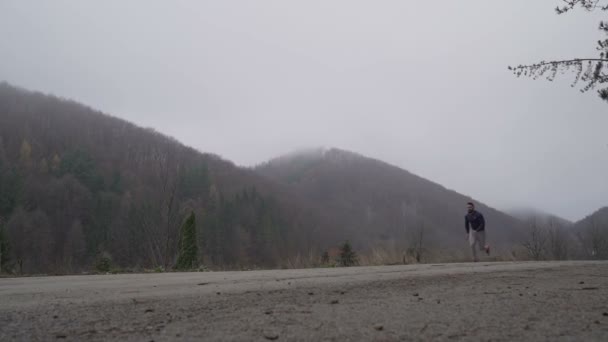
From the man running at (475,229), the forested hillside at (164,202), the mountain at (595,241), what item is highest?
the forested hillside at (164,202)

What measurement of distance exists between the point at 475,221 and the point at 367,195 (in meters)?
135

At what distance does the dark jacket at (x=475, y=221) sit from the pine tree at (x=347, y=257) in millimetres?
4171

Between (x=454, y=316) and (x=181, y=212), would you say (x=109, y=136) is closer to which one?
(x=181, y=212)

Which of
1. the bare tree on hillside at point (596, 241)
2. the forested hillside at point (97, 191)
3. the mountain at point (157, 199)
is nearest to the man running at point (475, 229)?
the mountain at point (157, 199)

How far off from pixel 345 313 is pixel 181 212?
774 inches

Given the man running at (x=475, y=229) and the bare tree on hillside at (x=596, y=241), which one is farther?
the bare tree on hillside at (x=596, y=241)

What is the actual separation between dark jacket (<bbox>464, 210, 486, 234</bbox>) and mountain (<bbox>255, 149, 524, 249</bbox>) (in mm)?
81401

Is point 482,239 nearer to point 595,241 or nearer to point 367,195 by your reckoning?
point 595,241

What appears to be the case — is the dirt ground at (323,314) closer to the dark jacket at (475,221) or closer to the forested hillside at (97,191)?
the dark jacket at (475,221)

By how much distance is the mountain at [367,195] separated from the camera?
374ft

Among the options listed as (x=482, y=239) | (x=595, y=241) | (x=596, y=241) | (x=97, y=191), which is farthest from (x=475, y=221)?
(x=97, y=191)

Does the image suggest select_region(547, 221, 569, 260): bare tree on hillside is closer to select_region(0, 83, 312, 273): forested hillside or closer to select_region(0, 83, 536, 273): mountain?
select_region(0, 83, 536, 273): mountain

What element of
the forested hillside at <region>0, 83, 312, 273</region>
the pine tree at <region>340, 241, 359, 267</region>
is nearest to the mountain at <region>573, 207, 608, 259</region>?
the pine tree at <region>340, 241, 359, 267</region>

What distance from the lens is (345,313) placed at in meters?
3.65
